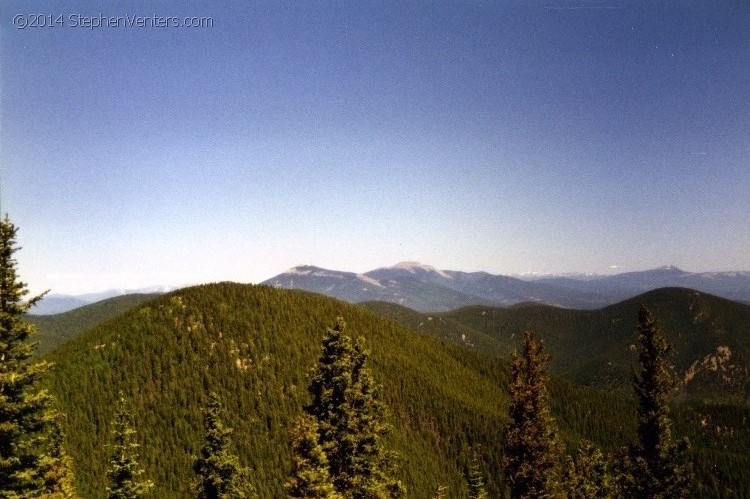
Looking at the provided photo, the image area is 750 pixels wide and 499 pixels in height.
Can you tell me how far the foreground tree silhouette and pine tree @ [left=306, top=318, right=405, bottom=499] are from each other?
1267 cm

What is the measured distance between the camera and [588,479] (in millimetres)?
71875

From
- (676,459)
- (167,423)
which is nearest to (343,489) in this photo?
(676,459)

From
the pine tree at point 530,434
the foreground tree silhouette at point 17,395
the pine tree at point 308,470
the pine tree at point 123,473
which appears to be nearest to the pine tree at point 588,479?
the pine tree at point 530,434

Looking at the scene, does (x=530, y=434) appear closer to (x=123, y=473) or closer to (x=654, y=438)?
(x=654, y=438)

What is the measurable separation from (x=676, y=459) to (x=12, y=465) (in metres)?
36.6

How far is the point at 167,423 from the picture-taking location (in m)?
172

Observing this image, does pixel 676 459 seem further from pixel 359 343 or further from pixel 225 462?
pixel 225 462

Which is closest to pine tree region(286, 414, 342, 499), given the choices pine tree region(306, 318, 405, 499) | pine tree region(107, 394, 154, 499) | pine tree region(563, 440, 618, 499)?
pine tree region(306, 318, 405, 499)

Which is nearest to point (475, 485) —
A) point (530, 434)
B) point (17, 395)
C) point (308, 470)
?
point (530, 434)

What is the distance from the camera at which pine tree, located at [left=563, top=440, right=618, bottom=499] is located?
218ft

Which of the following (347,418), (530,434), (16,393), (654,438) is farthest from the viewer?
(654,438)

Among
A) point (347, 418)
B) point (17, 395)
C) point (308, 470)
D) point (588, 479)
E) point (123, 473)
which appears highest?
point (17, 395)

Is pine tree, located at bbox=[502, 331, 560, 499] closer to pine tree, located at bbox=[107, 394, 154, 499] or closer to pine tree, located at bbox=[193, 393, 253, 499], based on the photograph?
pine tree, located at bbox=[193, 393, 253, 499]

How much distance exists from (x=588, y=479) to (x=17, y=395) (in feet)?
250
